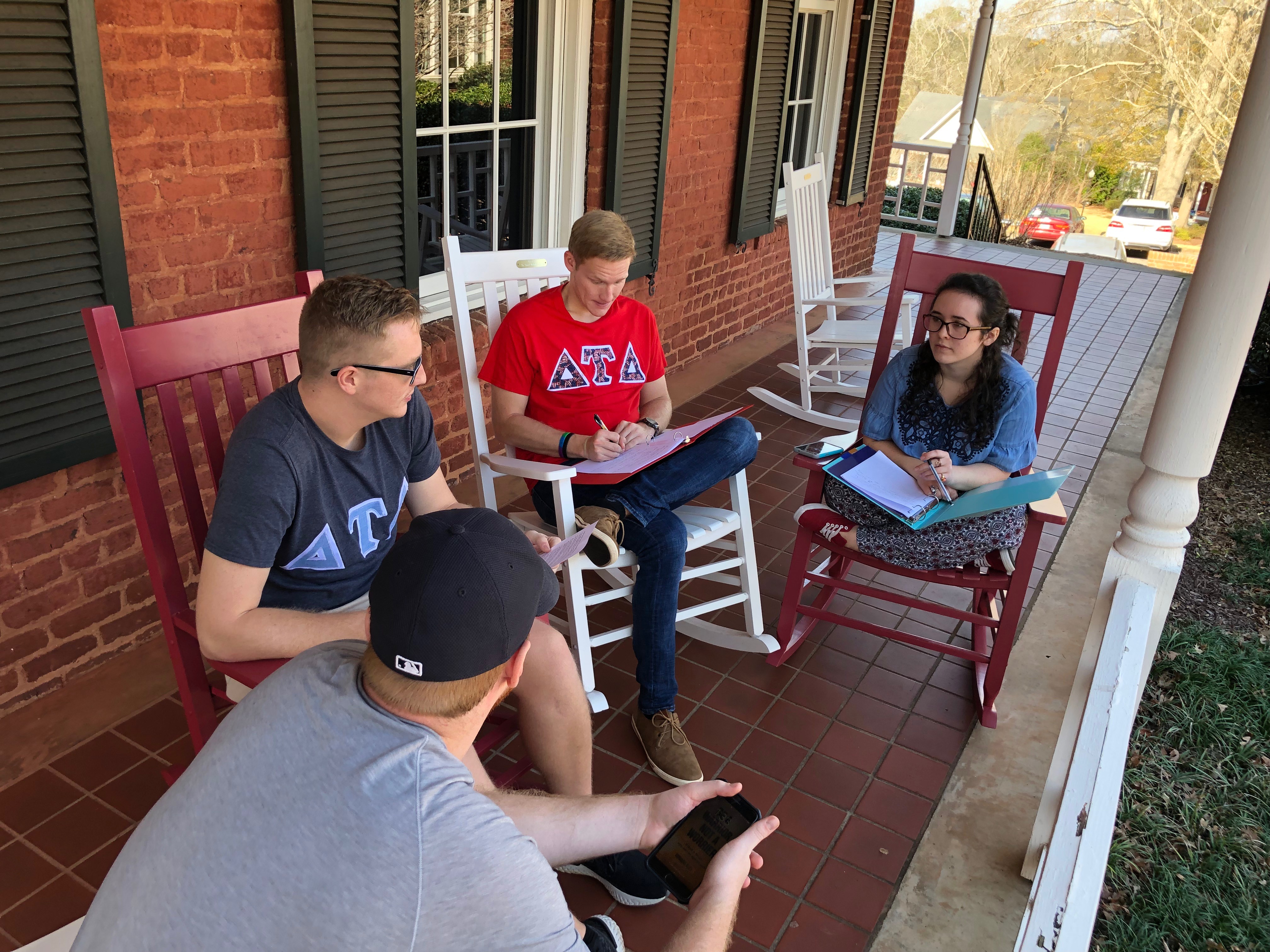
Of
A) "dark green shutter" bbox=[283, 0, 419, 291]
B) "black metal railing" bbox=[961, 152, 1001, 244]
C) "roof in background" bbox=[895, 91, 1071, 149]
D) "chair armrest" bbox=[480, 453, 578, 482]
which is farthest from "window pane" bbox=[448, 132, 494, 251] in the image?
"roof in background" bbox=[895, 91, 1071, 149]

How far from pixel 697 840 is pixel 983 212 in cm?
1099

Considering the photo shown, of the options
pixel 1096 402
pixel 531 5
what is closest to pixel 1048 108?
pixel 1096 402

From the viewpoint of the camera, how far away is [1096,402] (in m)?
5.30

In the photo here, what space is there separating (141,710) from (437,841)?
72.7 inches

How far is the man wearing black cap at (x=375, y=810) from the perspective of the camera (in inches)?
37.8

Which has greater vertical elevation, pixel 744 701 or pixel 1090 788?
pixel 1090 788

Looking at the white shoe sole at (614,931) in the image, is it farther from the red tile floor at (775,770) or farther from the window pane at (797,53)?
the window pane at (797,53)

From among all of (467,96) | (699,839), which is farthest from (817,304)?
(699,839)

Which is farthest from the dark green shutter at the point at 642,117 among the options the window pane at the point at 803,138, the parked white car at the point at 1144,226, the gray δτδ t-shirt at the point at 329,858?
the parked white car at the point at 1144,226

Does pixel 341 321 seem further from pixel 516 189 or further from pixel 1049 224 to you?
pixel 1049 224

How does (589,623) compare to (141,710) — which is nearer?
(141,710)

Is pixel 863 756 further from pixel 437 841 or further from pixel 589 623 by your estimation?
pixel 437 841

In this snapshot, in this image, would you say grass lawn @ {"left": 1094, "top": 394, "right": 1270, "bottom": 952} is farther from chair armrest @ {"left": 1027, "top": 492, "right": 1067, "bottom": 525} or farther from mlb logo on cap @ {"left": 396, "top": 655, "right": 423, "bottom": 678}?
mlb logo on cap @ {"left": 396, "top": 655, "right": 423, "bottom": 678}

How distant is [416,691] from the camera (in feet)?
3.52
